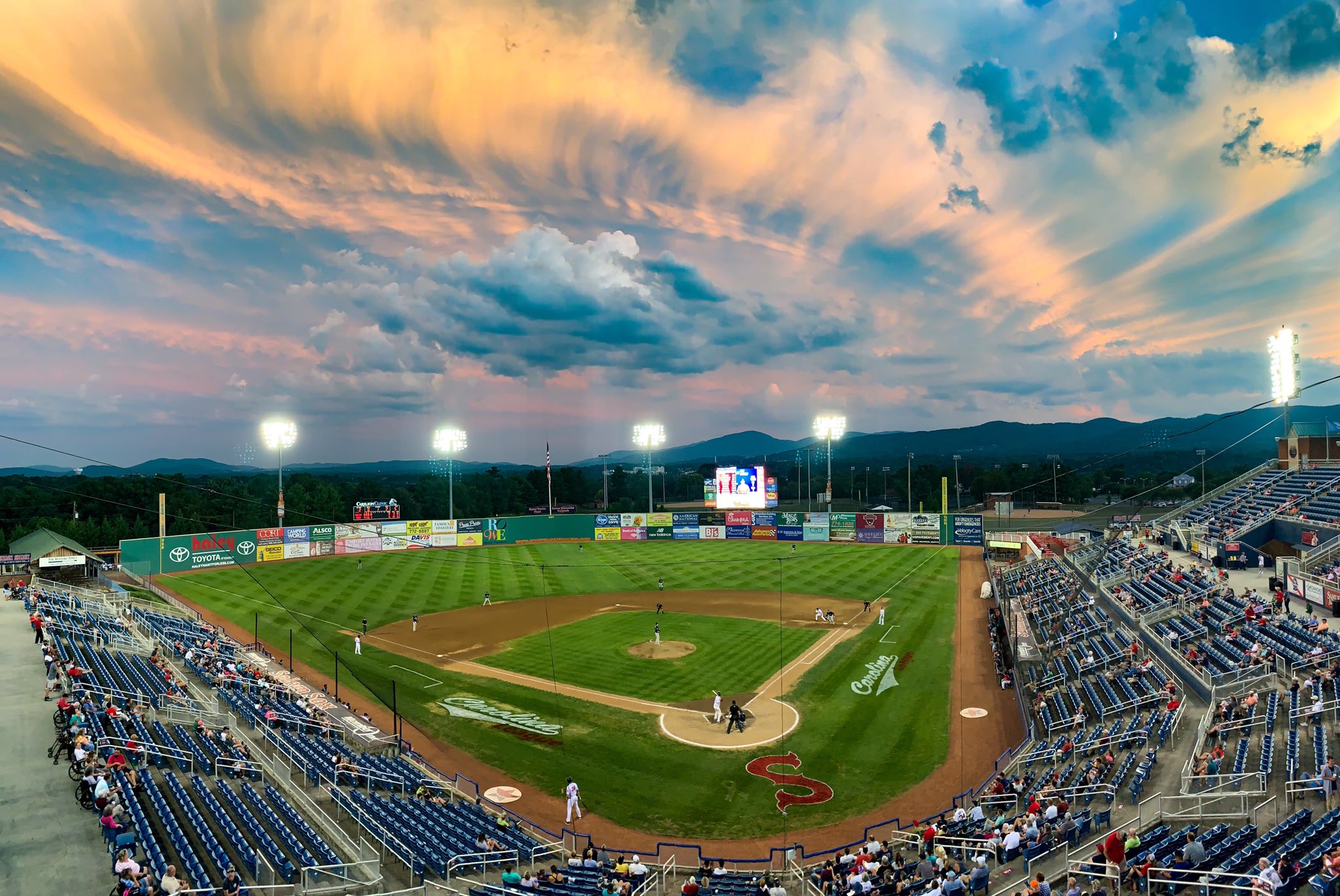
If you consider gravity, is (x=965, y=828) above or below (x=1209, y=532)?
below

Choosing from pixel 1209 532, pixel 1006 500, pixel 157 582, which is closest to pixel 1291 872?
pixel 1209 532

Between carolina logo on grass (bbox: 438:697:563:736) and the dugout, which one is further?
the dugout

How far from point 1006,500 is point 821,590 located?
76612mm

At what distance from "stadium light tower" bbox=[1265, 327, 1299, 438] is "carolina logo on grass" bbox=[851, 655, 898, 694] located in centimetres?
2681

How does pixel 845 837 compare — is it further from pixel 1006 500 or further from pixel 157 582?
pixel 1006 500

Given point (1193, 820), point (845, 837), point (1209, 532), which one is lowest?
point (845, 837)

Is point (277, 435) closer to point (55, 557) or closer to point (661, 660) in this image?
point (55, 557)

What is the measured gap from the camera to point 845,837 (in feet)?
61.4

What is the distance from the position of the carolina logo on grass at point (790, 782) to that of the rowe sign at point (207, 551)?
2164 inches

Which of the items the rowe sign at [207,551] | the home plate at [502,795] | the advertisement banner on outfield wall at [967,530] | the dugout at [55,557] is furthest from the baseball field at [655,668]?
the advertisement banner on outfield wall at [967,530]

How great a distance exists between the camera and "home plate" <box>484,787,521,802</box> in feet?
68.4

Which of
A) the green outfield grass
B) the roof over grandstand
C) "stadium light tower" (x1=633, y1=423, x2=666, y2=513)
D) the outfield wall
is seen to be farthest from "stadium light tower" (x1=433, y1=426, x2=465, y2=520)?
the green outfield grass

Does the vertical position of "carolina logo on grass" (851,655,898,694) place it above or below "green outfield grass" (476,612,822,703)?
below

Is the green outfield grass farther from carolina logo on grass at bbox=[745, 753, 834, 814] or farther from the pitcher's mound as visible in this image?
carolina logo on grass at bbox=[745, 753, 834, 814]
